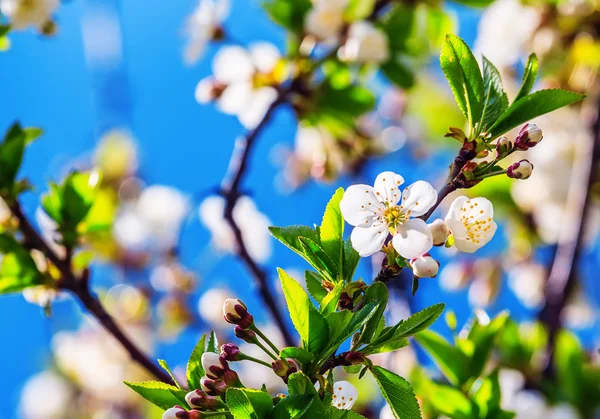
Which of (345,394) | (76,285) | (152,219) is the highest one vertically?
(152,219)

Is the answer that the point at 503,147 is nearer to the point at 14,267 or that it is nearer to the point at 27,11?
the point at 14,267

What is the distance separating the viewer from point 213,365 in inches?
25.8

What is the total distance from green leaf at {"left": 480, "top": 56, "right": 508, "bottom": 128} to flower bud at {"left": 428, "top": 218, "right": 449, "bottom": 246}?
0.12m

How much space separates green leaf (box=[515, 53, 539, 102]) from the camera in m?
0.73

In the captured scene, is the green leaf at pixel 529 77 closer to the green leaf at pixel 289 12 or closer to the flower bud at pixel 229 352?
the flower bud at pixel 229 352

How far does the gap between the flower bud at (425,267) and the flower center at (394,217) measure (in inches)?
1.9

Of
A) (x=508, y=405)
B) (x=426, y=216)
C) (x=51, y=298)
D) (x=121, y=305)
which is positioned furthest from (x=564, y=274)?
(x=121, y=305)

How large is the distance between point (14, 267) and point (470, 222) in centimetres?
73

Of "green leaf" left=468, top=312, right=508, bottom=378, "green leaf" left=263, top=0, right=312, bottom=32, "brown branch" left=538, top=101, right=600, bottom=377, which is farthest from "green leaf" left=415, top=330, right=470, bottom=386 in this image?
"green leaf" left=263, top=0, right=312, bottom=32

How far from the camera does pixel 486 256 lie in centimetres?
211

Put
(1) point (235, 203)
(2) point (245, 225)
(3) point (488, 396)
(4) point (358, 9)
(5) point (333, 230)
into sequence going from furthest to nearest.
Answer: (2) point (245, 225) < (4) point (358, 9) < (1) point (235, 203) < (3) point (488, 396) < (5) point (333, 230)

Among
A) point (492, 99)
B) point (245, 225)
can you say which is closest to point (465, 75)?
point (492, 99)

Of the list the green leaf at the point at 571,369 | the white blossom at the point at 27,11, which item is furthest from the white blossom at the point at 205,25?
the green leaf at the point at 571,369

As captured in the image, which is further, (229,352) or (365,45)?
(365,45)
